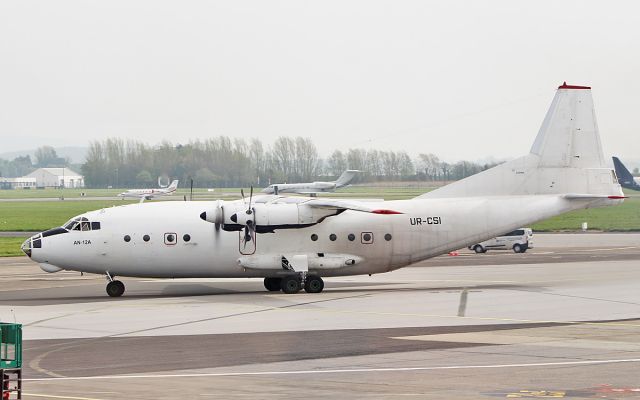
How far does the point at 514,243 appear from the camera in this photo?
63.2m

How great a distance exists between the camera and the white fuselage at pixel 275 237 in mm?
37500

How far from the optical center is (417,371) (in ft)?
65.6

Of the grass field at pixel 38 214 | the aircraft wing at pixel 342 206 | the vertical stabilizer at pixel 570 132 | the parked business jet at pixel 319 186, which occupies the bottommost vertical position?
the grass field at pixel 38 214

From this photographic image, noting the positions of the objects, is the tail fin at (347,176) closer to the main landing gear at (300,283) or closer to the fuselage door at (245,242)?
the main landing gear at (300,283)

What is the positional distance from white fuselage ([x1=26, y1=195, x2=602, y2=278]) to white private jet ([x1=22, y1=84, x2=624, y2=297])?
4 cm

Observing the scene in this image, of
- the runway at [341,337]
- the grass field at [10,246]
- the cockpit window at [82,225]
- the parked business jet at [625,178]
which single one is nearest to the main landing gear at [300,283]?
the runway at [341,337]

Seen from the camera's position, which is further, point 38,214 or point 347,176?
point 38,214

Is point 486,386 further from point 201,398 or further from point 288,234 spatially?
point 288,234

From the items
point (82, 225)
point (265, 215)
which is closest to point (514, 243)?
point (265, 215)

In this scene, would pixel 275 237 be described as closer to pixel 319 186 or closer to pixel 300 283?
pixel 300 283

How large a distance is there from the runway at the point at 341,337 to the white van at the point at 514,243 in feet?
54.1

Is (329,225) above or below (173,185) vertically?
below

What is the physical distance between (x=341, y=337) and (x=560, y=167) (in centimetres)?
1794

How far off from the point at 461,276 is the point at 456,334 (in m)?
19.3
